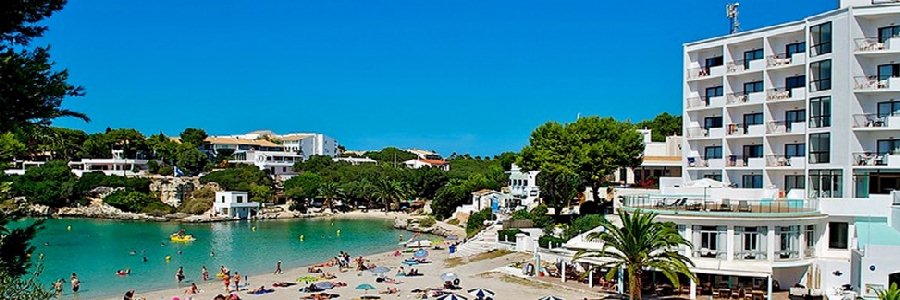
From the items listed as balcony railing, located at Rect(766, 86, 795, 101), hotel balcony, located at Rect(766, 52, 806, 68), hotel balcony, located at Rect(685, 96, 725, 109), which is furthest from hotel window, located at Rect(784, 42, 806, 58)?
hotel balcony, located at Rect(685, 96, 725, 109)

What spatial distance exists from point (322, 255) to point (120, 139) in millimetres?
72654

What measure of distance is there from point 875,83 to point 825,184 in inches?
188

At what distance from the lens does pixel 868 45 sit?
30641 millimetres

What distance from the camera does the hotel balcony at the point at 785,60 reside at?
33588mm

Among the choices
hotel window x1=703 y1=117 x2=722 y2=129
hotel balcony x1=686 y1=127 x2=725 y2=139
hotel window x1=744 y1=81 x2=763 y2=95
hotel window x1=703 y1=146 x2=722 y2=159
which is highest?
hotel window x1=744 y1=81 x2=763 y2=95

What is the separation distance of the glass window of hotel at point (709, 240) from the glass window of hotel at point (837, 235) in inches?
201

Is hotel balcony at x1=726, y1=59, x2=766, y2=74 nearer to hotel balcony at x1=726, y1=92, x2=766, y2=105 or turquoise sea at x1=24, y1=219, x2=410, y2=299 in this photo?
hotel balcony at x1=726, y1=92, x2=766, y2=105

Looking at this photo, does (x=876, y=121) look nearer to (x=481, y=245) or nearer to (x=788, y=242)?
(x=788, y=242)

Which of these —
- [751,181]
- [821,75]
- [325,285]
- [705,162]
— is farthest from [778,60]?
[325,285]

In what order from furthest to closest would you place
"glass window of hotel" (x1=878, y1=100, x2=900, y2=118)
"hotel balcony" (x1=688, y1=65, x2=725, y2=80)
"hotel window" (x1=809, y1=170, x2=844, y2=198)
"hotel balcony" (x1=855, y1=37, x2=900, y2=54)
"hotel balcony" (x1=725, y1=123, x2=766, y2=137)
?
"hotel balcony" (x1=688, y1=65, x2=725, y2=80) < "hotel balcony" (x1=725, y1=123, x2=766, y2=137) < "hotel window" (x1=809, y1=170, x2=844, y2=198) < "glass window of hotel" (x1=878, y1=100, x2=900, y2=118) < "hotel balcony" (x1=855, y1=37, x2=900, y2=54)

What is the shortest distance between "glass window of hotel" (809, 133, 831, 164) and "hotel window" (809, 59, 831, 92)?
2124mm

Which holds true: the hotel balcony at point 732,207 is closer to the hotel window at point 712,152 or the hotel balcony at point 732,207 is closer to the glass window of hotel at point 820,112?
the glass window of hotel at point 820,112

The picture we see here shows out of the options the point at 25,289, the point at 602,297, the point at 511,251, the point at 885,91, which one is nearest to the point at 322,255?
A: the point at 511,251

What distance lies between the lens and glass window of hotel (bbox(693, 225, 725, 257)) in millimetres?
26312
